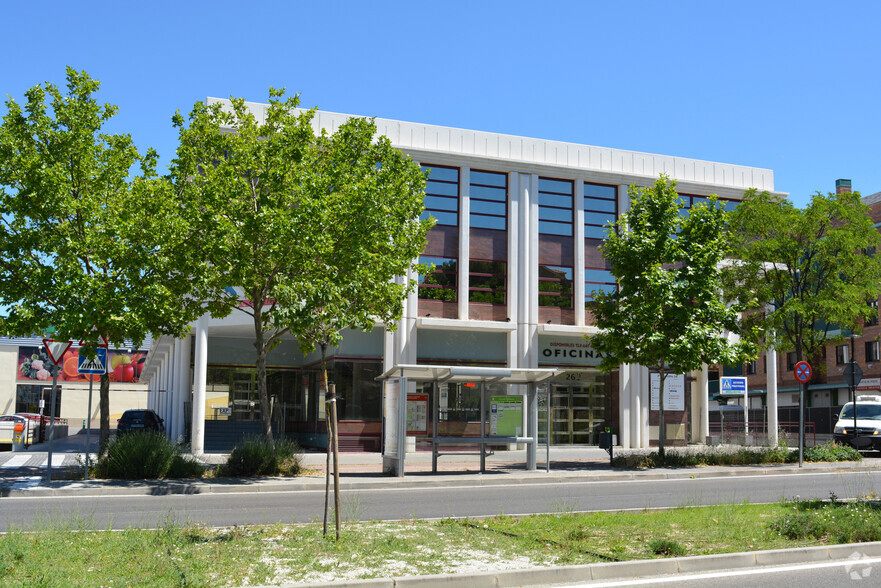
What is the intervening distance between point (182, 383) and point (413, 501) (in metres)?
21.6

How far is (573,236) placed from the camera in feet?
107

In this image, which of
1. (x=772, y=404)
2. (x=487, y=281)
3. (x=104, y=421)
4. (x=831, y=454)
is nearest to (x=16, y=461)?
(x=104, y=421)

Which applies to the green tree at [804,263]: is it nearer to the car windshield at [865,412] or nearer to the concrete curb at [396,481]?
the concrete curb at [396,481]

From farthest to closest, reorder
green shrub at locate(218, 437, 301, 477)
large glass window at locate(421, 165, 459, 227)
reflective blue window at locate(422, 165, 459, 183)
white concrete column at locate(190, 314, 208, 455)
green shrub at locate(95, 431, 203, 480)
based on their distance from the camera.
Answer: reflective blue window at locate(422, 165, 459, 183) → large glass window at locate(421, 165, 459, 227) → white concrete column at locate(190, 314, 208, 455) → green shrub at locate(218, 437, 301, 477) → green shrub at locate(95, 431, 203, 480)

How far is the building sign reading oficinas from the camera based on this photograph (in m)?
32.1

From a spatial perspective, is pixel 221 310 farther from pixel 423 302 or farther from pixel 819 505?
pixel 819 505

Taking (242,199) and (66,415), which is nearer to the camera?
(242,199)

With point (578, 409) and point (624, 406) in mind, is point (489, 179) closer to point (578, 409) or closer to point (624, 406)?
point (578, 409)

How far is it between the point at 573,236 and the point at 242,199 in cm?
1650

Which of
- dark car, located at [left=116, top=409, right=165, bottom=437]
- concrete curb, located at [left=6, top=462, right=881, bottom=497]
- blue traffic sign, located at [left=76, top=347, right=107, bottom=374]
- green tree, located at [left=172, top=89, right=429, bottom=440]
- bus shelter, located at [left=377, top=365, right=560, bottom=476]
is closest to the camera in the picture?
concrete curb, located at [left=6, top=462, right=881, bottom=497]

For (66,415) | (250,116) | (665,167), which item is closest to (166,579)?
(250,116)

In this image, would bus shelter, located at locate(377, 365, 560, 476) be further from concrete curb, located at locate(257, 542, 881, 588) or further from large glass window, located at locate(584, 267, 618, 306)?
concrete curb, located at locate(257, 542, 881, 588)

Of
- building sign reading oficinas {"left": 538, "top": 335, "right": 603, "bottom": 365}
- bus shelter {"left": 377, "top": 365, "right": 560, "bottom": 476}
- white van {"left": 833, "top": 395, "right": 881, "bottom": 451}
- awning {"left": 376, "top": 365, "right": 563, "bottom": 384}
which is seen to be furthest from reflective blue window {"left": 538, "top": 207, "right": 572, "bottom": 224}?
white van {"left": 833, "top": 395, "right": 881, "bottom": 451}

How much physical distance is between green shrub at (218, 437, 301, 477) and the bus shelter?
2550 millimetres
